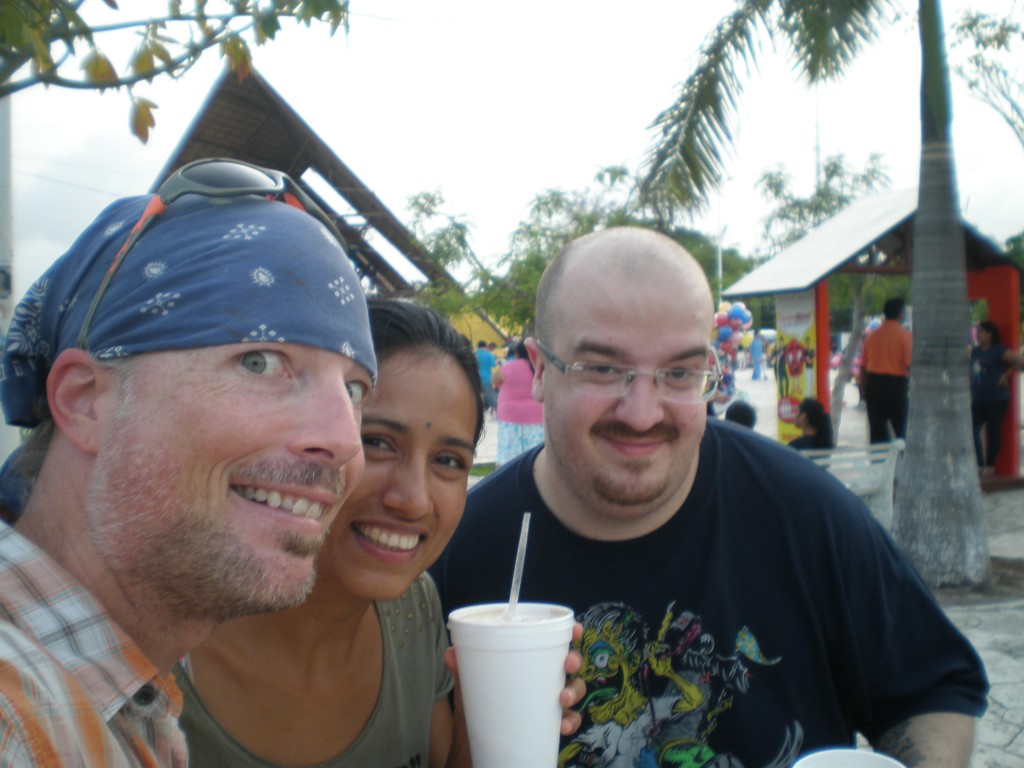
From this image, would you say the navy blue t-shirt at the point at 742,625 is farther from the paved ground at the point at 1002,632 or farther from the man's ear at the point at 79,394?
the paved ground at the point at 1002,632

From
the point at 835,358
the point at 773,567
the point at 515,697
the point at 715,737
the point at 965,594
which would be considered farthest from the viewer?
the point at 835,358

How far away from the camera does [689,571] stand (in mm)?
2279

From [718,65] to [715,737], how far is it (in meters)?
6.99

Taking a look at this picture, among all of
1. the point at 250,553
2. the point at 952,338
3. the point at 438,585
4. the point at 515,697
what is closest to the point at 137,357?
the point at 250,553

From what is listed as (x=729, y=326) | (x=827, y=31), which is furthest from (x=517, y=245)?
(x=827, y=31)

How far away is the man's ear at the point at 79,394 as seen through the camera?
1.31 m

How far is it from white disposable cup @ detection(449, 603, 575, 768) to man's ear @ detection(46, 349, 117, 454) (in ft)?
2.44

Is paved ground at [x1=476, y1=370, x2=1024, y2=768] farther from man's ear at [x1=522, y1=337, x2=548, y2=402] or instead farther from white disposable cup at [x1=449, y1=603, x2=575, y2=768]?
white disposable cup at [x1=449, y1=603, x2=575, y2=768]

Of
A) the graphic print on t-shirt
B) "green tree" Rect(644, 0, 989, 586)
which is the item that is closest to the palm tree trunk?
"green tree" Rect(644, 0, 989, 586)

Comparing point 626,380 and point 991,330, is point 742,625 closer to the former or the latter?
point 626,380

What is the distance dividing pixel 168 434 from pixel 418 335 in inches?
31.0

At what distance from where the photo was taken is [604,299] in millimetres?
2434

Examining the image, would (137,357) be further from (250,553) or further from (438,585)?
(438,585)

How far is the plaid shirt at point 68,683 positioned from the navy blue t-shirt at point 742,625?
1.16 metres
